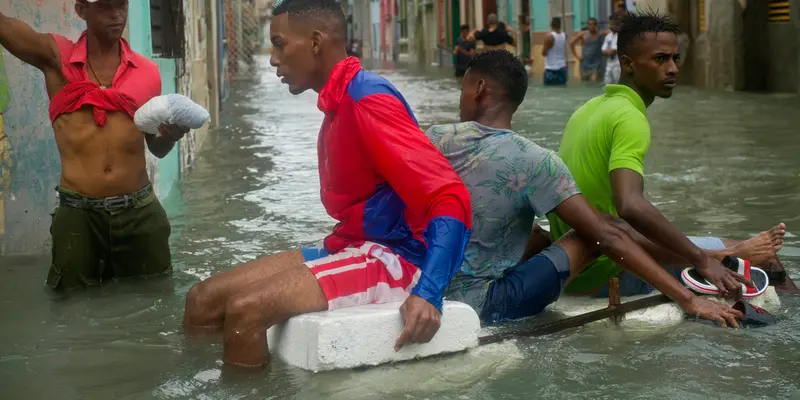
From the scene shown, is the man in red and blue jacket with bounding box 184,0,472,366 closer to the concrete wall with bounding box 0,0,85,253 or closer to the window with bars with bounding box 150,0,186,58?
the concrete wall with bounding box 0,0,85,253

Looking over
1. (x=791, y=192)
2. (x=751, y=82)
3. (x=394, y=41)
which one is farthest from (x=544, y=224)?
(x=394, y=41)

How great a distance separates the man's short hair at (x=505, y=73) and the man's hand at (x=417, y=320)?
1104 mm

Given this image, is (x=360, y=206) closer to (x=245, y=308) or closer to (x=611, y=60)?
(x=245, y=308)

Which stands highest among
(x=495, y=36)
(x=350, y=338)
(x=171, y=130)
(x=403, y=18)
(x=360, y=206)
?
(x=403, y=18)

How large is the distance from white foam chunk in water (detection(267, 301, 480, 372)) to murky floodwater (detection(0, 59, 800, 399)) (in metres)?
0.05

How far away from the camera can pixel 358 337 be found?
397cm

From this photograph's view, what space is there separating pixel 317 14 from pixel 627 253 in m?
1.48

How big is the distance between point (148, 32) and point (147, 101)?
2590 millimetres

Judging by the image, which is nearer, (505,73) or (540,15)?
(505,73)

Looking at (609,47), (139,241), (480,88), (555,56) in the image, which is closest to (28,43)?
(139,241)

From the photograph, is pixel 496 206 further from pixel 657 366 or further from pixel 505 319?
pixel 657 366

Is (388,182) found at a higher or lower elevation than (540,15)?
lower

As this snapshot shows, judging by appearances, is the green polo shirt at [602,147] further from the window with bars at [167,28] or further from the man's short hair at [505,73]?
the window with bars at [167,28]

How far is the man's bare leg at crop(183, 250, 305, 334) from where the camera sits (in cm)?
449
